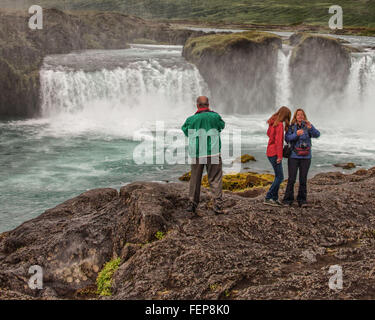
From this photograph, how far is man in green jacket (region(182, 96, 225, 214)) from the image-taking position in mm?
6930

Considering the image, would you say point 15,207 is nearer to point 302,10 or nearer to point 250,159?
point 250,159

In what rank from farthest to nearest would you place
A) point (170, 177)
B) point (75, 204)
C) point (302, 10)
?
point (302, 10), point (170, 177), point (75, 204)

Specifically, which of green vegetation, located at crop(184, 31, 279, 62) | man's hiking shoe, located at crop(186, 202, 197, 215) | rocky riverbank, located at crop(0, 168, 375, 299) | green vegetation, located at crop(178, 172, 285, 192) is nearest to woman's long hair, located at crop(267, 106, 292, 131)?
rocky riverbank, located at crop(0, 168, 375, 299)

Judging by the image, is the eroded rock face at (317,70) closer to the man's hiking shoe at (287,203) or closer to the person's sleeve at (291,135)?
the person's sleeve at (291,135)

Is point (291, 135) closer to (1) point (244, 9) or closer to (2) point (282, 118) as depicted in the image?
(2) point (282, 118)

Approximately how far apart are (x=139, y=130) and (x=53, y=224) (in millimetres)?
20626

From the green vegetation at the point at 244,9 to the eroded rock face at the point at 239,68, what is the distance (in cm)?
4008

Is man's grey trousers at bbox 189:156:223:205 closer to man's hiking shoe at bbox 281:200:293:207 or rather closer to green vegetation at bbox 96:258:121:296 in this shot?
man's hiking shoe at bbox 281:200:293:207

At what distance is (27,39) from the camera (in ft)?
123

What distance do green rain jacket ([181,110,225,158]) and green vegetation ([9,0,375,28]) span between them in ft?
229

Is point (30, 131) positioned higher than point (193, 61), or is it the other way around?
point (193, 61)

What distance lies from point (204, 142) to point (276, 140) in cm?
143

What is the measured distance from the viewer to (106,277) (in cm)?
593
